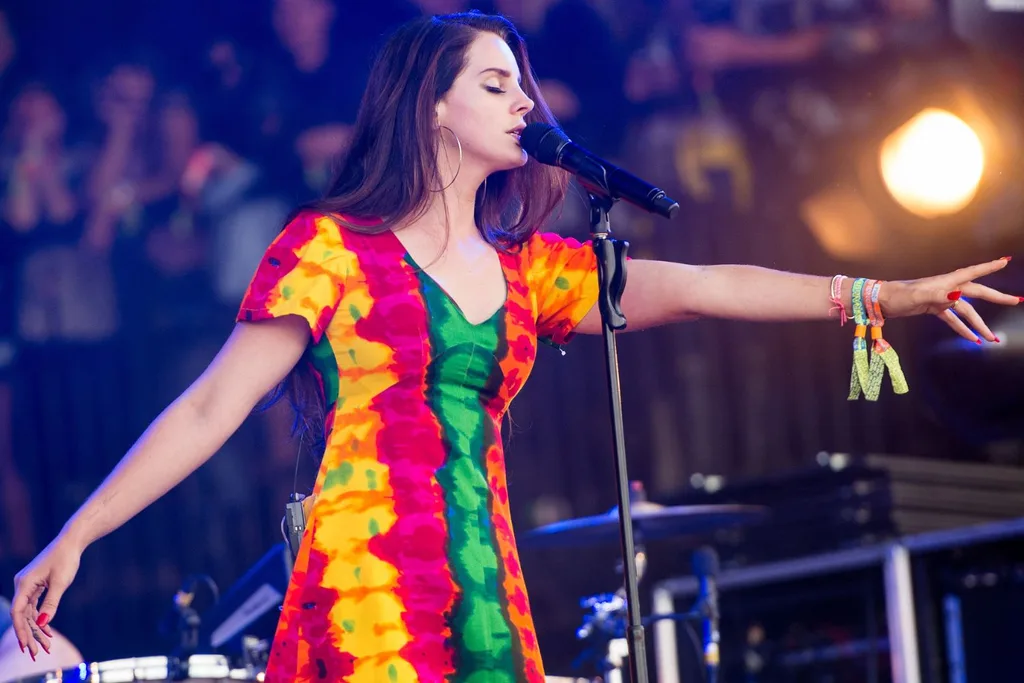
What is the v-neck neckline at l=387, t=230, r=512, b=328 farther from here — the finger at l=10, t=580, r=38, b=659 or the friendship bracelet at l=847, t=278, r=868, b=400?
the finger at l=10, t=580, r=38, b=659

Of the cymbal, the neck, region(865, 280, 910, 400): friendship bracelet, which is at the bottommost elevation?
the cymbal

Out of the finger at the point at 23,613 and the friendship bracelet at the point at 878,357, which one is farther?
the friendship bracelet at the point at 878,357

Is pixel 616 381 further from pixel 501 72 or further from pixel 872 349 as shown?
pixel 501 72

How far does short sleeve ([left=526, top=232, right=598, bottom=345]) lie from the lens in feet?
6.82

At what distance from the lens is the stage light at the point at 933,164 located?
5227mm

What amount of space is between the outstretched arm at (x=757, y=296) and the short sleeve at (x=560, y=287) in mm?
24

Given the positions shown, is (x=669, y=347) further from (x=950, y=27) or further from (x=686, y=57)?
(x=950, y=27)

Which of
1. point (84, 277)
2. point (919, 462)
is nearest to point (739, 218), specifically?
point (919, 462)

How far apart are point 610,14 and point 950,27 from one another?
1302mm

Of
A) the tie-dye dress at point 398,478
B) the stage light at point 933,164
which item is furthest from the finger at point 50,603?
the stage light at point 933,164

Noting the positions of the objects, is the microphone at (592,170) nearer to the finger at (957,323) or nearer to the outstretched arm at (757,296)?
the outstretched arm at (757,296)

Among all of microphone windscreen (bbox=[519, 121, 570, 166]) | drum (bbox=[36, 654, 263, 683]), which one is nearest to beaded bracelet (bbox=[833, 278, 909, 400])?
microphone windscreen (bbox=[519, 121, 570, 166])

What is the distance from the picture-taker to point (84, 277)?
17.3 ft

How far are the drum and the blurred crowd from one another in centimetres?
242
